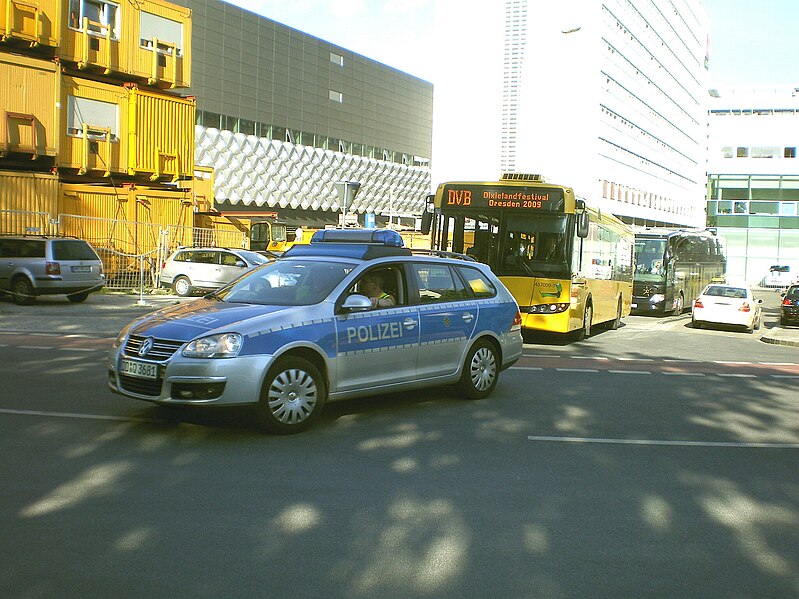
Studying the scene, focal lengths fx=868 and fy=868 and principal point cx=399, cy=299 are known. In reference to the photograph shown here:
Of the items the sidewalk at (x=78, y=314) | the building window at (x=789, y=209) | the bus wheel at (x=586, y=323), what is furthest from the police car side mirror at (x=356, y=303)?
the building window at (x=789, y=209)

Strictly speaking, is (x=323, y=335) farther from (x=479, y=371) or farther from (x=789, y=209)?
(x=789, y=209)

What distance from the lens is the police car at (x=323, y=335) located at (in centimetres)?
720

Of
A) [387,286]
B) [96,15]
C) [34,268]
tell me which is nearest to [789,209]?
[96,15]

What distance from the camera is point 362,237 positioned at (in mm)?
10062

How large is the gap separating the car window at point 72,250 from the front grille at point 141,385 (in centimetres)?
1537

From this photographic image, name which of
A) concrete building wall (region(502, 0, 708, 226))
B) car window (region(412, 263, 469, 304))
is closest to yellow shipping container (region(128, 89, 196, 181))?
car window (region(412, 263, 469, 304))

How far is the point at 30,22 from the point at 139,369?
2687 cm

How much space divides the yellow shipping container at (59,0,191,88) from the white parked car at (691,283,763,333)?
875 inches

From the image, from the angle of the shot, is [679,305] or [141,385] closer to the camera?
[141,385]

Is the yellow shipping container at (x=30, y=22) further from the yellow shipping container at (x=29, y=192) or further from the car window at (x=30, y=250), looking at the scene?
the car window at (x=30, y=250)

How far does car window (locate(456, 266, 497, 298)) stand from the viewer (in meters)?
9.94

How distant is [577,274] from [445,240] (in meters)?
2.74

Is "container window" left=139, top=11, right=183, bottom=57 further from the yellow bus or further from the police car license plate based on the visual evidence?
the police car license plate

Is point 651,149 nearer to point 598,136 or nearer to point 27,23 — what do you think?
point 598,136
